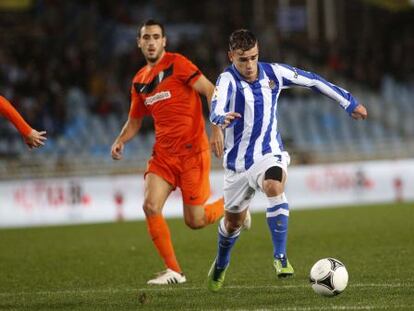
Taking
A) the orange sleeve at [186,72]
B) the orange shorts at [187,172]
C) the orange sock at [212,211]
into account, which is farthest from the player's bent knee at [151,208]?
the orange sleeve at [186,72]

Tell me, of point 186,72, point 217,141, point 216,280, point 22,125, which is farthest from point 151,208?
point 22,125

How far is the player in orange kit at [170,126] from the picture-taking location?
10203mm

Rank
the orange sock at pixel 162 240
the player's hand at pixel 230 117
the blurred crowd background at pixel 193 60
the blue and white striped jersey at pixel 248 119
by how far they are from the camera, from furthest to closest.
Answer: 1. the blurred crowd background at pixel 193 60
2. the orange sock at pixel 162 240
3. the blue and white striped jersey at pixel 248 119
4. the player's hand at pixel 230 117

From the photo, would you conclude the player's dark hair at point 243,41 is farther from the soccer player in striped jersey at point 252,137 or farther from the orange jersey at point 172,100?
the orange jersey at point 172,100

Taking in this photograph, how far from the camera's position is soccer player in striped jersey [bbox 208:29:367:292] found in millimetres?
8500

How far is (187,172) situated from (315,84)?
202 cm

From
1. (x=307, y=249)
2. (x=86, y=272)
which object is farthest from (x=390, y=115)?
(x=86, y=272)

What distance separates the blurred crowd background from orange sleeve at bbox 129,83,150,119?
10.4 m

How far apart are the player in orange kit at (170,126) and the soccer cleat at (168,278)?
13.8 inches

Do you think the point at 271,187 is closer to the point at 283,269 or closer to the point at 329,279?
the point at 283,269

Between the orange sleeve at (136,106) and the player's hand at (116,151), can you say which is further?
the orange sleeve at (136,106)

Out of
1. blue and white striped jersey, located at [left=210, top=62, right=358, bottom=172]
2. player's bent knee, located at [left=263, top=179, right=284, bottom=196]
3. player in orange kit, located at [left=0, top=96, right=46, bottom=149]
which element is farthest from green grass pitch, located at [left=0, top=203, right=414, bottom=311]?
player in orange kit, located at [left=0, top=96, right=46, bottom=149]

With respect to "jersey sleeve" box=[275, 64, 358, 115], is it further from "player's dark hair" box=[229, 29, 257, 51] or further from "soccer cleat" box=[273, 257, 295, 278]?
"soccer cleat" box=[273, 257, 295, 278]

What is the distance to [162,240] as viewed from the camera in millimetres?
10078
